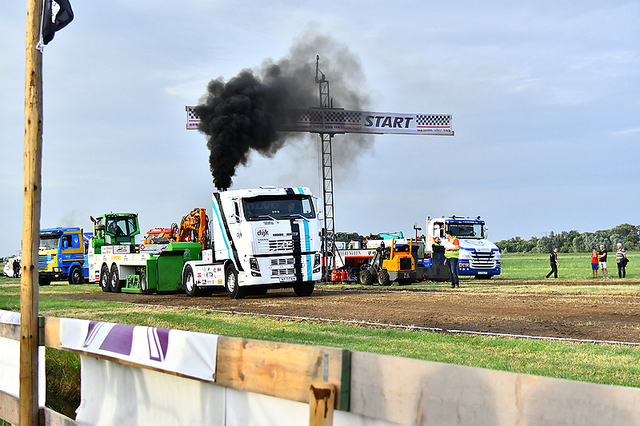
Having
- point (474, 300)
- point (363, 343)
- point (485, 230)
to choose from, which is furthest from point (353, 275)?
point (363, 343)

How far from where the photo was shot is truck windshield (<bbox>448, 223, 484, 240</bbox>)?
32125 mm

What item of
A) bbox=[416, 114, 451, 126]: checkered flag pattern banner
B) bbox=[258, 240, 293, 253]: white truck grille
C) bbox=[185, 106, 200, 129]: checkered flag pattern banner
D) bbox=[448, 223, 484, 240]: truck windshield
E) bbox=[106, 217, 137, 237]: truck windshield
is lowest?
bbox=[258, 240, 293, 253]: white truck grille

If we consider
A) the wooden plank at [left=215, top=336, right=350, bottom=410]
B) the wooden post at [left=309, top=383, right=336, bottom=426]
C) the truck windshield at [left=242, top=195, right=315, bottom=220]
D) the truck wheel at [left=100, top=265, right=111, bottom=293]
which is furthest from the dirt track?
the truck wheel at [left=100, top=265, right=111, bottom=293]

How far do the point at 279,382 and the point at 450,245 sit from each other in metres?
20.7

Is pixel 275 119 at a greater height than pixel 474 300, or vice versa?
pixel 275 119

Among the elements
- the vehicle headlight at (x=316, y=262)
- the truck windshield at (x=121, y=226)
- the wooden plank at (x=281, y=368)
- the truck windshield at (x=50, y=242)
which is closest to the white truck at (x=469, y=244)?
the vehicle headlight at (x=316, y=262)

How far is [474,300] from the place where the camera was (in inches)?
686

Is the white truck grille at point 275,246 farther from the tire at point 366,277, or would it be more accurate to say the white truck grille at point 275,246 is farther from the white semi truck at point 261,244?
the tire at point 366,277

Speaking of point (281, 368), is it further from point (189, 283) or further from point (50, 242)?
point (50, 242)

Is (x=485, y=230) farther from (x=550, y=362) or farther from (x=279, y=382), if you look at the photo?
(x=279, y=382)

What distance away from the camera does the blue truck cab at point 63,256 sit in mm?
38219

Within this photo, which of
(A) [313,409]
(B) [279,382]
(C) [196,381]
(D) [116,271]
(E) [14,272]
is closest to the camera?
(A) [313,409]

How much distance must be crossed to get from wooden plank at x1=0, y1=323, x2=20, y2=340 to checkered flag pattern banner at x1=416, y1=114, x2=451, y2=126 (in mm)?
37563

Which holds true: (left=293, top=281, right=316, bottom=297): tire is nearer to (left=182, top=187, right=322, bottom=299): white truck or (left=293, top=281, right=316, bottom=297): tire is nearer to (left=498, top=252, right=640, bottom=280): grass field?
(left=182, top=187, right=322, bottom=299): white truck
